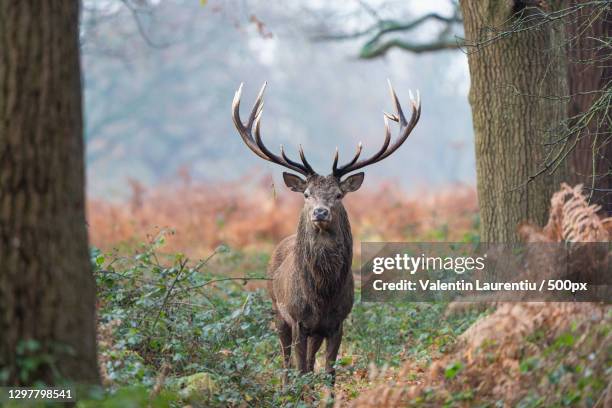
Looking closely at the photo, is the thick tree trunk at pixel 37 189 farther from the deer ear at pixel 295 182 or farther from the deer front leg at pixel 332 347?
the deer ear at pixel 295 182

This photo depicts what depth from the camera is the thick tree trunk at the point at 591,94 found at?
9.36 m

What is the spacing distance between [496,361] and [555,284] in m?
1.34

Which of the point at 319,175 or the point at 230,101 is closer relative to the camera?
the point at 319,175

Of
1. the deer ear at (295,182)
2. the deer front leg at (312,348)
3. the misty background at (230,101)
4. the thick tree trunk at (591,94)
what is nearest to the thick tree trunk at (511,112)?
the thick tree trunk at (591,94)

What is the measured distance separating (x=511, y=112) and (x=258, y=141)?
8.52ft

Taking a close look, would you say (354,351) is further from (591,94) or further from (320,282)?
(591,94)

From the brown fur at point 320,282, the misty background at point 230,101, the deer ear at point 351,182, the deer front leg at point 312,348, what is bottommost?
the deer front leg at point 312,348

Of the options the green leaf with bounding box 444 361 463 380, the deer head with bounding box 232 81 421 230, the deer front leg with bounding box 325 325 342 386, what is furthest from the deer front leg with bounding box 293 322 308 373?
the green leaf with bounding box 444 361 463 380

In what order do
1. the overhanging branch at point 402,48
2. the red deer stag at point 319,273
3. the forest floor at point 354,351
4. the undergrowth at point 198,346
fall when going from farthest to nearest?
the overhanging branch at point 402,48 → the red deer stag at point 319,273 → the undergrowth at point 198,346 → the forest floor at point 354,351

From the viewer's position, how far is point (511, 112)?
366 inches

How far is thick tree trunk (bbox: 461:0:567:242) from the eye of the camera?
30.0ft

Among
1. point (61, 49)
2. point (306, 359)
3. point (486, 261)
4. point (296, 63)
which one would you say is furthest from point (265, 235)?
point (296, 63)

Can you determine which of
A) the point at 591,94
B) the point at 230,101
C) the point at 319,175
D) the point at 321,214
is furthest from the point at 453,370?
the point at 230,101

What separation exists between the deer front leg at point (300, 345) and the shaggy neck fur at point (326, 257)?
0.35 metres
